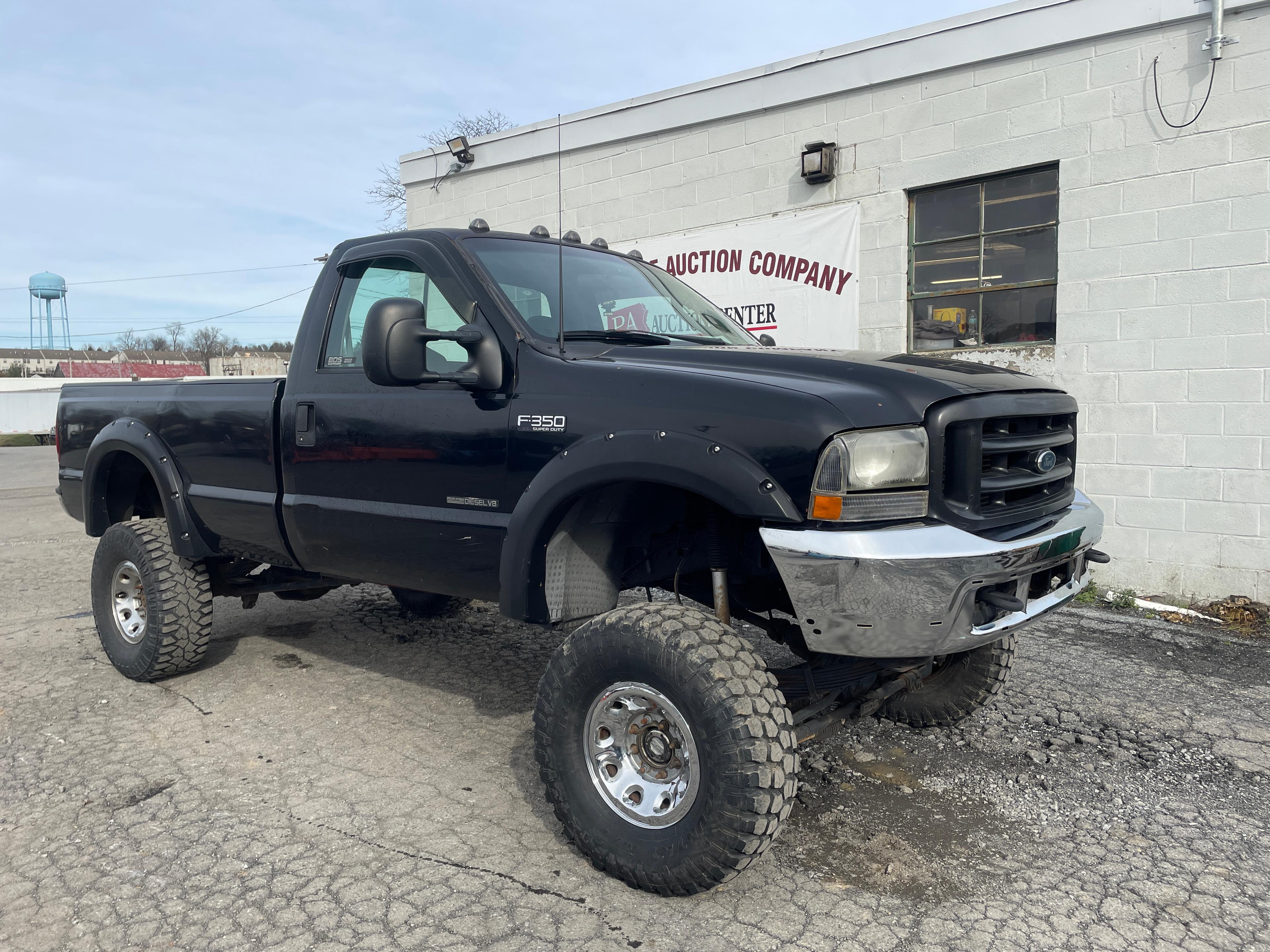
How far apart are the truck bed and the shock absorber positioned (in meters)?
2.10

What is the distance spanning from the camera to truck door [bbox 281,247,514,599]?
334cm

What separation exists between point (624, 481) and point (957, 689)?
182 cm

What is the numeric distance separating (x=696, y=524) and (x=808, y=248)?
5340 mm

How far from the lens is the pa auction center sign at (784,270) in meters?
7.71

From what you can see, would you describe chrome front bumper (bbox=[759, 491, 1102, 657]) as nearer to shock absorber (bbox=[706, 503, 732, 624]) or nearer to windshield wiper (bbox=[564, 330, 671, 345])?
shock absorber (bbox=[706, 503, 732, 624])

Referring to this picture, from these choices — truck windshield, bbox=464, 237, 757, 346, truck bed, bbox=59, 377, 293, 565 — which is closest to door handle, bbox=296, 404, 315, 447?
truck bed, bbox=59, 377, 293, 565

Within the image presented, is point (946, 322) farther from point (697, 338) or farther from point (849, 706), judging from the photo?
point (849, 706)

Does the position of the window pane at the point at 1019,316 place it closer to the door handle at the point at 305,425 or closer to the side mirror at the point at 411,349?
the side mirror at the point at 411,349

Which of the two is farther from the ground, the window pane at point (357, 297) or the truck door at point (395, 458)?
the window pane at point (357, 297)

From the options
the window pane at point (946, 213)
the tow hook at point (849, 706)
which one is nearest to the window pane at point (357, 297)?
the tow hook at point (849, 706)

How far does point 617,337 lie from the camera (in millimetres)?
3506

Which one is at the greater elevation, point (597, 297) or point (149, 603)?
point (597, 297)

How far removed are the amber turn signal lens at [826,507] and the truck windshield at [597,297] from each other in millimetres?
1189

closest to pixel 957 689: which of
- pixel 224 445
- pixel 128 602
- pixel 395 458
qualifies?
pixel 395 458
